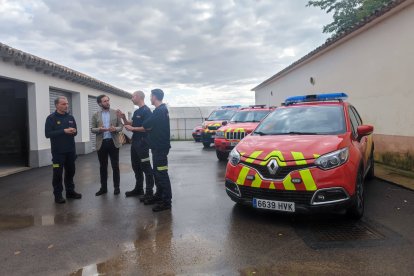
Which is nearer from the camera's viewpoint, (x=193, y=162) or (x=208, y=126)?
(x=193, y=162)

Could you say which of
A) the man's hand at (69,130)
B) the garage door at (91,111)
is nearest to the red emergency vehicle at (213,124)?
the garage door at (91,111)

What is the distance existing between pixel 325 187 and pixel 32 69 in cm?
1001

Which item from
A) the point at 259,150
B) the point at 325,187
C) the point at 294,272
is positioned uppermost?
the point at 259,150

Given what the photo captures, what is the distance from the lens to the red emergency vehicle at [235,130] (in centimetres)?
1005

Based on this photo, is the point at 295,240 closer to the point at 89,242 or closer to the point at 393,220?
the point at 393,220

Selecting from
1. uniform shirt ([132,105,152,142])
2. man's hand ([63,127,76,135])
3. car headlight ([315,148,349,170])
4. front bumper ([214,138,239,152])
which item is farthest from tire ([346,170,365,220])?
front bumper ([214,138,239,152])

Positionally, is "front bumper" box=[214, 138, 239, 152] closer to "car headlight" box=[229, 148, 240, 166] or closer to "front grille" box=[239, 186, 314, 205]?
"car headlight" box=[229, 148, 240, 166]

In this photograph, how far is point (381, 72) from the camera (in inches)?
369

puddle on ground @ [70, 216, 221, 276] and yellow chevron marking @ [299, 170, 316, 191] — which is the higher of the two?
yellow chevron marking @ [299, 170, 316, 191]

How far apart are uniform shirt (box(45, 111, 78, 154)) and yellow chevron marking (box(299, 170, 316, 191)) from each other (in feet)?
13.6

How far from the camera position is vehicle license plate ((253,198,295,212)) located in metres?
4.22

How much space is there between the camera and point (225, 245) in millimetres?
3877

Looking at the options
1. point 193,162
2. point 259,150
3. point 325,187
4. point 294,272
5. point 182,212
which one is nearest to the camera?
point 294,272

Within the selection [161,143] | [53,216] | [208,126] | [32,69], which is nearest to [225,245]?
[161,143]
